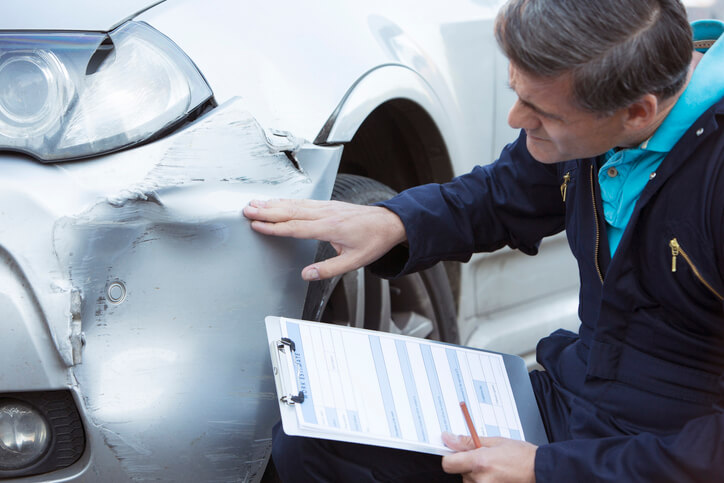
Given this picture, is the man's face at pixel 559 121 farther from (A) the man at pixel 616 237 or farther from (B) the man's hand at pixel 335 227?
(B) the man's hand at pixel 335 227

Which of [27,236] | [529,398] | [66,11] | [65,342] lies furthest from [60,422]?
[529,398]

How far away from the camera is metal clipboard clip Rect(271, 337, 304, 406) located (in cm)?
137

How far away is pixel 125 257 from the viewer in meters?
1.35

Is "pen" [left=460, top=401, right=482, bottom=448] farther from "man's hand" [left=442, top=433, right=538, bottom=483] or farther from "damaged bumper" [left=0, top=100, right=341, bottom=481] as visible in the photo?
"damaged bumper" [left=0, top=100, right=341, bottom=481]

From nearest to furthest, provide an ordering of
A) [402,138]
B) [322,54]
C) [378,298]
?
[322,54]
[378,298]
[402,138]

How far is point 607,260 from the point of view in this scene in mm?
1484

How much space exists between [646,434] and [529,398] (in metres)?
0.33

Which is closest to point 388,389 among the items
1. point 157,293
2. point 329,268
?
point 329,268

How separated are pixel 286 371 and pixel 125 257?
1.05ft

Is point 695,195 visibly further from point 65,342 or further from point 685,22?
point 65,342

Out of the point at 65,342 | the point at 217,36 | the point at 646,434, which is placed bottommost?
the point at 646,434

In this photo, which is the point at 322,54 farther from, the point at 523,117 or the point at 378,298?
the point at 378,298

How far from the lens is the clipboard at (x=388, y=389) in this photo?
139cm

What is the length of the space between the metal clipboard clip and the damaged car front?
92 millimetres
